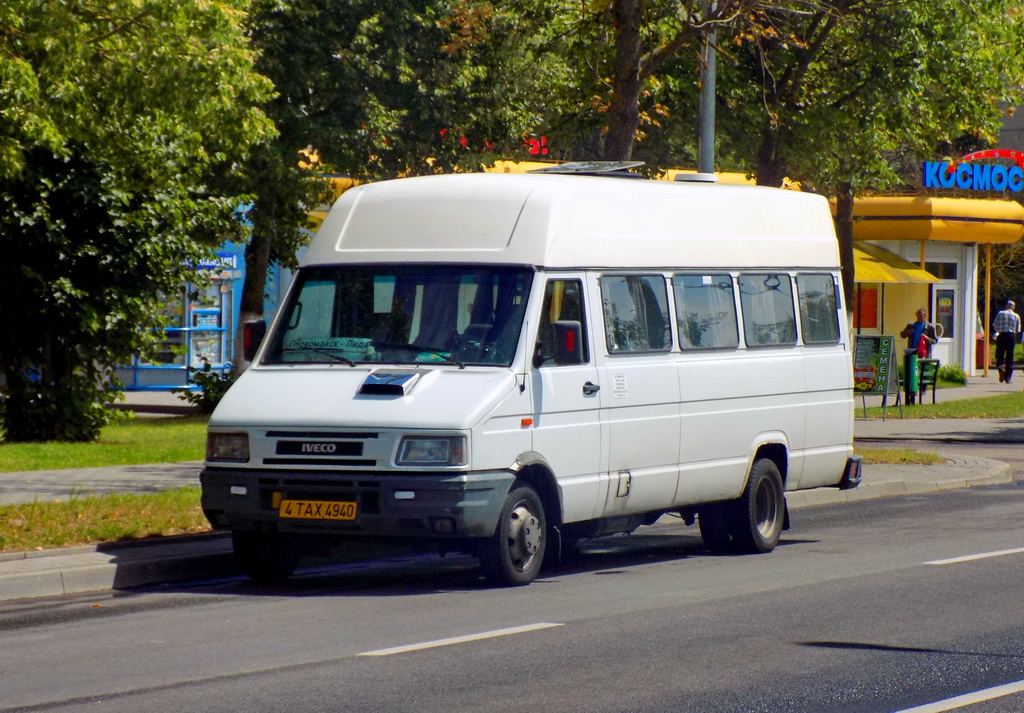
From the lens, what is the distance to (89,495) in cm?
1341

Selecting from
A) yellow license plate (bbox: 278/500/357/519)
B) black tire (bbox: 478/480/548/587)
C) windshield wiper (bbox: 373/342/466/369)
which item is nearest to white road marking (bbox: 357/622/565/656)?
black tire (bbox: 478/480/548/587)

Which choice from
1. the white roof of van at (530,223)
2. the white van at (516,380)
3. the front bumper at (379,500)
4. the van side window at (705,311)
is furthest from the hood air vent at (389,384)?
the van side window at (705,311)

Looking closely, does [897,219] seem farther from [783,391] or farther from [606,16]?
[783,391]

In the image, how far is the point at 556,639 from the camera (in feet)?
26.7

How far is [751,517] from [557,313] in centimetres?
267

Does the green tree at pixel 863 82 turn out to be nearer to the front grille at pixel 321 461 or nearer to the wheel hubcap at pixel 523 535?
the wheel hubcap at pixel 523 535

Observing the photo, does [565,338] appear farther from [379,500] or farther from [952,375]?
[952,375]

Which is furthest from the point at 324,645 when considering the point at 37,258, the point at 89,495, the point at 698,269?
the point at 37,258

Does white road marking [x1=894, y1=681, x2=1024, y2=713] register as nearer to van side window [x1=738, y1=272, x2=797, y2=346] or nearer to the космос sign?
van side window [x1=738, y1=272, x2=797, y2=346]

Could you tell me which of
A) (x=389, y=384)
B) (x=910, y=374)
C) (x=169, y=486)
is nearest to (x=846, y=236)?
(x=910, y=374)

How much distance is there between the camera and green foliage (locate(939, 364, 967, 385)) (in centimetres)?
3831

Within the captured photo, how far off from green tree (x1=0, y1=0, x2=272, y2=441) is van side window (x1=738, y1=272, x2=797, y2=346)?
19.2 feet

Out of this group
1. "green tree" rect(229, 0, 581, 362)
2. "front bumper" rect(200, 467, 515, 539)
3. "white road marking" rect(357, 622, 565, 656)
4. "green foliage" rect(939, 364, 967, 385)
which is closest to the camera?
"white road marking" rect(357, 622, 565, 656)

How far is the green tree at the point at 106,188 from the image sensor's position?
15086 millimetres
